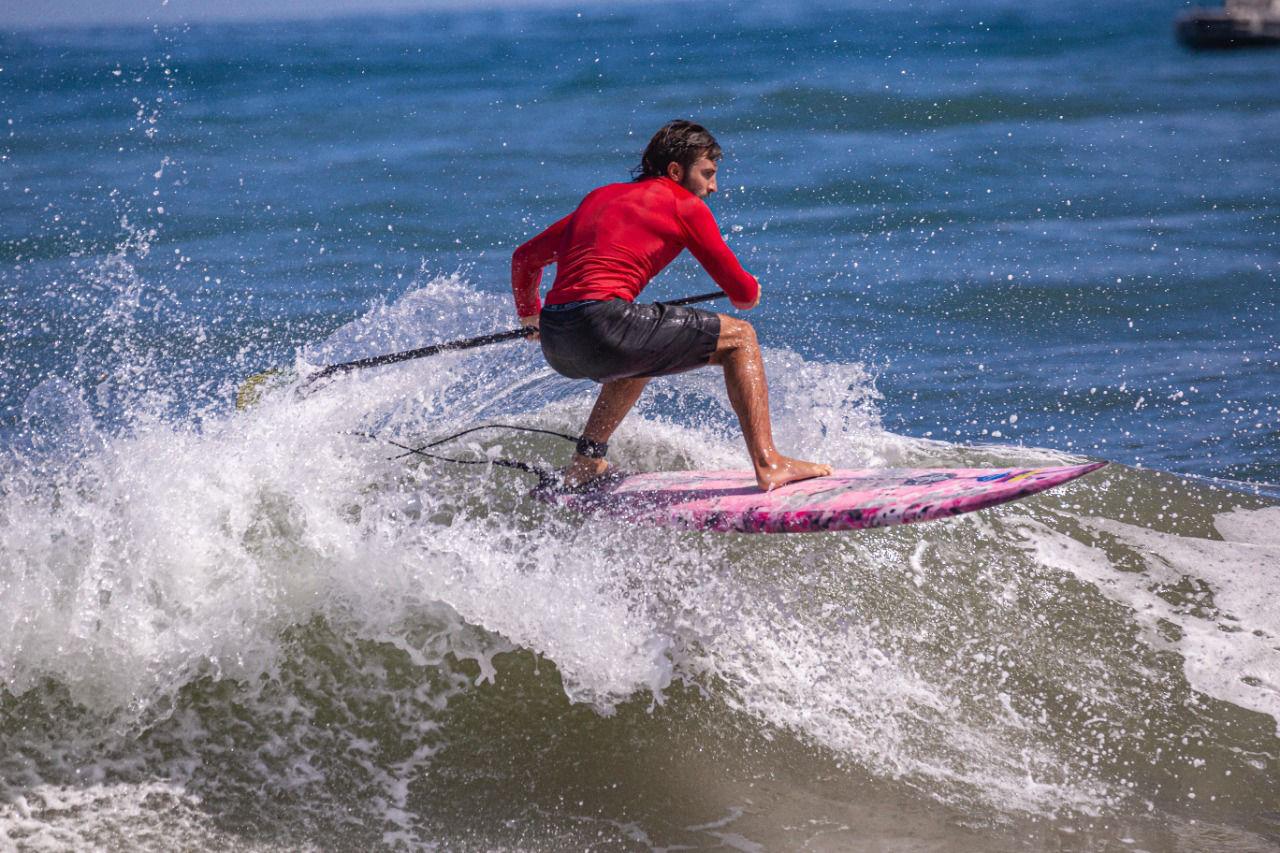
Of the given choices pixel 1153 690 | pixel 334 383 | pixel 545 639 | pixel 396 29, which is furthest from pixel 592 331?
pixel 396 29

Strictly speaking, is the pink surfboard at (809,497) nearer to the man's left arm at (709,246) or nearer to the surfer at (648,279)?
the surfer at (648,279)

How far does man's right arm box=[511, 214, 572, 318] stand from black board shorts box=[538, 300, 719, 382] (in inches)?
11.1

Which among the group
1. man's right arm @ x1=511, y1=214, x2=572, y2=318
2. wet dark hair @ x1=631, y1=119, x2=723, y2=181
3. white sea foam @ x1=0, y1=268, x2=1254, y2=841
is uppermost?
wet dark hair @ x1=631, y1=119, x2=723, y2=181

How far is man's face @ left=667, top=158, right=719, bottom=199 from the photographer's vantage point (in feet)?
14.1

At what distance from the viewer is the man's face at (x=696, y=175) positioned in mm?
4305

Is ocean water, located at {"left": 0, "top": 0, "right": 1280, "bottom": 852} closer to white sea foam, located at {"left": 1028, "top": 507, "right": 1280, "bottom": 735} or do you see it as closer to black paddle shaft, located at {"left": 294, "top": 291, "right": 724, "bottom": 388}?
white sea foam, located at {"left": 1028, "top": 507, "right": 1280, "bottom": 735}

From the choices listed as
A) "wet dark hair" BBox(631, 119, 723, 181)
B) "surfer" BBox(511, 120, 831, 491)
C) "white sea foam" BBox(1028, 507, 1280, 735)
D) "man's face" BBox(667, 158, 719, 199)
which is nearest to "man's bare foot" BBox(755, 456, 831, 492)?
"surfer" BBox(511, 120, 831, 491)

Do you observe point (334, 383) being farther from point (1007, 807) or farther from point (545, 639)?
point (1007, 807)

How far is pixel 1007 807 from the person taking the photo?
12.7ft

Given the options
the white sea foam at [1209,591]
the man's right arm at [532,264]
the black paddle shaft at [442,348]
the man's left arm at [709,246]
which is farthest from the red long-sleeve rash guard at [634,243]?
the white sea foam at [1209,591]

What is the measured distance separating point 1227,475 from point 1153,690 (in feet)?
7.94

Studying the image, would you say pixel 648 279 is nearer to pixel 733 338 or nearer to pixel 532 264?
pixel 733 338

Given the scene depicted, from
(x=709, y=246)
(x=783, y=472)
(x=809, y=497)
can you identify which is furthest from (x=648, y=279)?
(x=809, y=497)

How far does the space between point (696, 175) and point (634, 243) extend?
0.31 m
